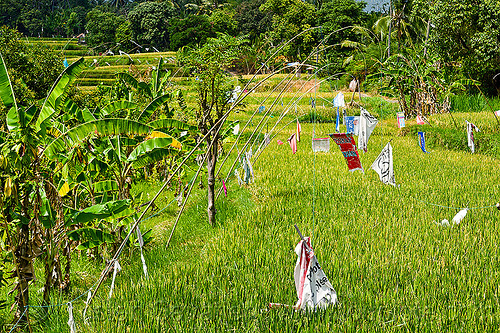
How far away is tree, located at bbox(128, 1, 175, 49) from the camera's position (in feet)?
156

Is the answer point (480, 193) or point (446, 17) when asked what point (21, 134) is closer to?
point (480, 193)

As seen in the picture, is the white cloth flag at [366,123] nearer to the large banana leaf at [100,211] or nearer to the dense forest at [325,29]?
the dense forest at [325,29]

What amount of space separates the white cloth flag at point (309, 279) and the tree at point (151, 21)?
161ft

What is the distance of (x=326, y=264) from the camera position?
2.41 meters

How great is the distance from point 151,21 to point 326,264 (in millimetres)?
49809

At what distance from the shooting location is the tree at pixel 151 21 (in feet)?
156

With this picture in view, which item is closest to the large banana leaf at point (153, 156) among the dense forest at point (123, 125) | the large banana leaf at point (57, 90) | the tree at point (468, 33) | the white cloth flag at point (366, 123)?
→ the dense forest at point (123, 125)

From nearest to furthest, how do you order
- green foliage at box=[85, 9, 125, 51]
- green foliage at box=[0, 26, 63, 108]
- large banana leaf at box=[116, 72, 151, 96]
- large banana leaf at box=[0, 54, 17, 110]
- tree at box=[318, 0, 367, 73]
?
large banana leaf at box=[0, 54, 17, 110]
large banana leaf at box=[116, 72, 151, 96]
green foliage at box=[0, 26, 63, 108]
tree at box=[318, 0, 367, 73]
green foliage at box=[85, 9, 125, 51]

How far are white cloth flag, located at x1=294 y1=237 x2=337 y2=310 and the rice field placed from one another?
0.16 meters

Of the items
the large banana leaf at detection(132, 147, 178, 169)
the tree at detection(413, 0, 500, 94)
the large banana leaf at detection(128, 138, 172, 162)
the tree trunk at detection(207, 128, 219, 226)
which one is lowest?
the tree trunk at detection(207, 128, 219, 226)

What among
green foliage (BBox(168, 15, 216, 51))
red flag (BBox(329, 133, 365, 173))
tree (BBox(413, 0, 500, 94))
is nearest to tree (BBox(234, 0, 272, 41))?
green foliage (BBox(168, 15, 216, 51))

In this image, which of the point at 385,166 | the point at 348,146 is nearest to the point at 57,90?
the point at 348,146

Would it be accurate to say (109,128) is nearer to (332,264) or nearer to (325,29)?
(332,264)

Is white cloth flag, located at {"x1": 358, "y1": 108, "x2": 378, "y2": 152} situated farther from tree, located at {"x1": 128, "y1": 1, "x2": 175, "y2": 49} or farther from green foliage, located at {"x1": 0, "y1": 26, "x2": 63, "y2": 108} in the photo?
tree, located at {"x1": 128, "y1": 1, "x2": 175, "y2": 49}
